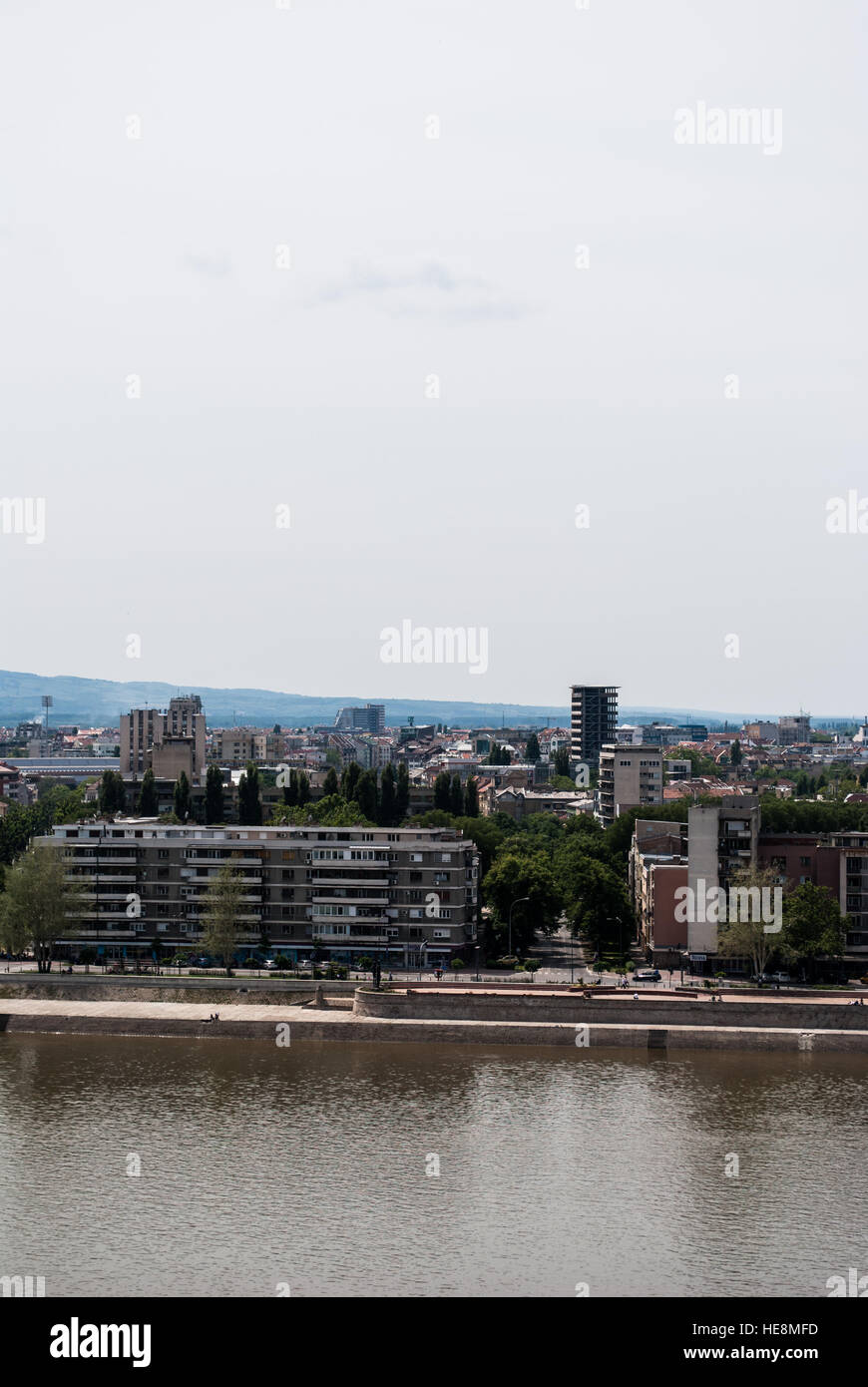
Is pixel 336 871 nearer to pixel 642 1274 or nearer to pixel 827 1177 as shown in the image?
pixel 827 1177

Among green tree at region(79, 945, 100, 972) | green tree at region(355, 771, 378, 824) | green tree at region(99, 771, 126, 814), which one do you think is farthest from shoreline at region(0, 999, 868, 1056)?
green tree at region(99, 771, 126, 814)

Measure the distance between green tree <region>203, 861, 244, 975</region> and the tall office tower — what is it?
3420 inches

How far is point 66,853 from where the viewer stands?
54.1 m

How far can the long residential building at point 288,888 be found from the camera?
5234cm

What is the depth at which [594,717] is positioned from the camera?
139m

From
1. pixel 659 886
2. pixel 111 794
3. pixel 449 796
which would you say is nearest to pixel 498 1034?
pixel 659 886

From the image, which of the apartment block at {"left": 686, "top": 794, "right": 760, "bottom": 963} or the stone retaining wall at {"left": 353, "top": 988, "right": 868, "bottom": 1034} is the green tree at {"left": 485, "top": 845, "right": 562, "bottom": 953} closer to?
the apartment block at {"left": 686, "top": 794, "right": 760, "bottom": 963}

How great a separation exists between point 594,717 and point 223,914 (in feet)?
298

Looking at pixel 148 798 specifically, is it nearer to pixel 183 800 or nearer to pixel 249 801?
pixel 183 800

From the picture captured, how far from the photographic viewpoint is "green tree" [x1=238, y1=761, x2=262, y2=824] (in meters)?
76.3

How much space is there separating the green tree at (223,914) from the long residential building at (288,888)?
0.45 metres

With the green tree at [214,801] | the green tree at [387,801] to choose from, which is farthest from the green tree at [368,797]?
the green tree at [214,801]
